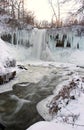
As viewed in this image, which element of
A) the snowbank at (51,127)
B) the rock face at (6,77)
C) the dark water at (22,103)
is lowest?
the dark water at (22,103)

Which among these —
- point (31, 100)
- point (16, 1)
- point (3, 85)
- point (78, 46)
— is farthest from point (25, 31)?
point (31, 100)

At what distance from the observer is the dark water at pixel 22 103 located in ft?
18.8

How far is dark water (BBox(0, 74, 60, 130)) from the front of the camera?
574cm

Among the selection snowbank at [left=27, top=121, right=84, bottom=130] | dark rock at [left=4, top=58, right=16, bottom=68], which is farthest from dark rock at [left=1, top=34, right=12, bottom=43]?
snowbank at [left=27, top=121, right=84, bottom=130]

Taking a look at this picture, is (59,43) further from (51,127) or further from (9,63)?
(51,127)

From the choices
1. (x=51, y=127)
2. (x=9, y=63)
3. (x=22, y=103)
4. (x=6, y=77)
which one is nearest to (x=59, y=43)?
(x=9, y=63)

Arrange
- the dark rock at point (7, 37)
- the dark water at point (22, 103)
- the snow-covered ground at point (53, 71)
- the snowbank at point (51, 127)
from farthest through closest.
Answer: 1. the dark rock at point (7, 37)
2. the dark water at point (22, 103)
3. the snow-covered ground at point (53, 71)
4. the snowbank at point (51, 127)

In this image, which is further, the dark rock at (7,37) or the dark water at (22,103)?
the dark rock at (7,37)

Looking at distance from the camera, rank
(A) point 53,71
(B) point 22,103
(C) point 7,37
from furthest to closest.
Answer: (C) point 7,37, (A) point 53,71, (B) point 22,103

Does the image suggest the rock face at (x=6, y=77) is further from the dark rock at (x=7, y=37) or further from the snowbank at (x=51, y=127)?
the dark rock at (x=7, y=37)

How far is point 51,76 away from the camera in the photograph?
11.3 meters

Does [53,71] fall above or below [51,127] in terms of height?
below

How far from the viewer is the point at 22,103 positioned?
704 cm

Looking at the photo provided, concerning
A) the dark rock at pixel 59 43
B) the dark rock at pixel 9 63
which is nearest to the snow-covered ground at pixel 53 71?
the dark rock at pixel 9 63
